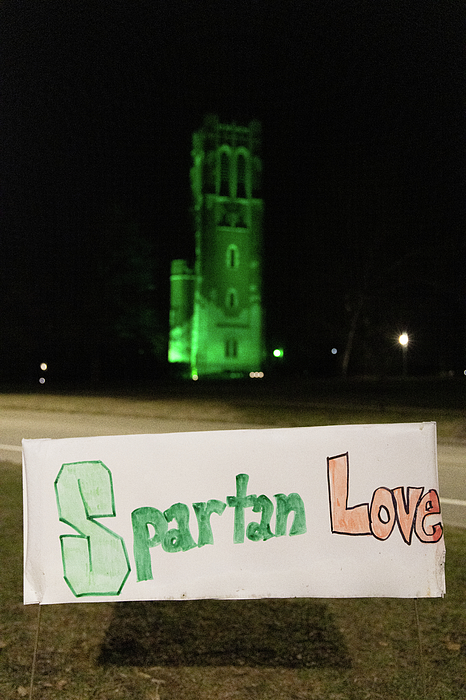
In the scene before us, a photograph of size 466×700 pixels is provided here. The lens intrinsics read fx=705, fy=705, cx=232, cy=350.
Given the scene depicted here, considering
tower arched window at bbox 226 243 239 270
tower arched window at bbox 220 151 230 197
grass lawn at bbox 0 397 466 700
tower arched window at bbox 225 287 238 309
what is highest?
tower arched window at bbox 220 151 230 197

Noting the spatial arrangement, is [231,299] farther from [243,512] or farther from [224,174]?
[243,512]

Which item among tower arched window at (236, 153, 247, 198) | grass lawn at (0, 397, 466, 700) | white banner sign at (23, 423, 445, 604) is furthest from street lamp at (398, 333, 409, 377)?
white banner sign at (23, 423, 445, 604)

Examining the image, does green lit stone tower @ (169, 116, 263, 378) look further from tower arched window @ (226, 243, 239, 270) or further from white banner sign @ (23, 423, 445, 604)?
white banner sign @ (23, 423, 445, 604)

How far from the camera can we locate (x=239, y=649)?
13.7 feet

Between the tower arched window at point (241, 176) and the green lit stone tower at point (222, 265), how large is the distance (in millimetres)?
94

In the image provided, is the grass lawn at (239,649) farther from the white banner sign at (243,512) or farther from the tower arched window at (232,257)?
the tower arched window at (232,257)

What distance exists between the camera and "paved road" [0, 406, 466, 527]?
31.8 ft

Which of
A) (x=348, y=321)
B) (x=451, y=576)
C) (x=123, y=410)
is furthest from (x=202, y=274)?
(x=451, y=576)

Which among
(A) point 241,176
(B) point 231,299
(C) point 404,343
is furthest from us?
(A) point 241,176

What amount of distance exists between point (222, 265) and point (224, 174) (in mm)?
8842

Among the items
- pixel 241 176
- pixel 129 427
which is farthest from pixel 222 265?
pixel 129 427

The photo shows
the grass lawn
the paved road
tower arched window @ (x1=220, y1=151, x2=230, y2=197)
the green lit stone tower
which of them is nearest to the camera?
the grass lawn

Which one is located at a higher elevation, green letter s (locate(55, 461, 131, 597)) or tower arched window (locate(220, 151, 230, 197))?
tower arched window (locate(220, 151, 230, 197))

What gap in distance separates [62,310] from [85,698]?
136 feet
